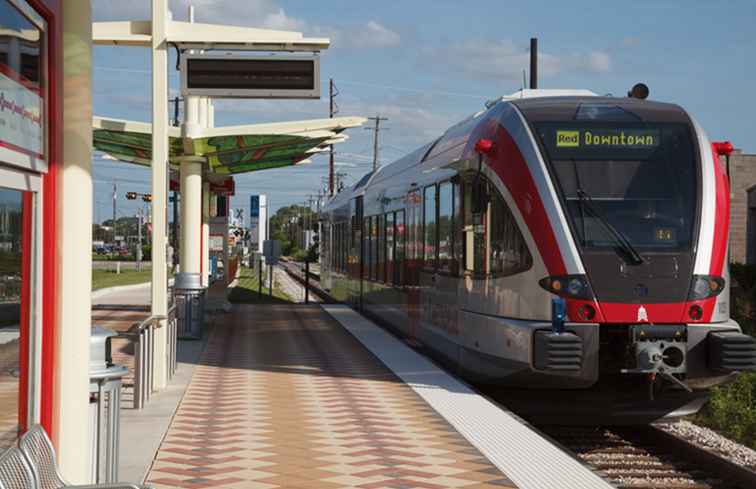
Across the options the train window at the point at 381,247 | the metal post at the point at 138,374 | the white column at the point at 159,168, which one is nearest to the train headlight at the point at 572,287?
the metal post at the point at 138,374

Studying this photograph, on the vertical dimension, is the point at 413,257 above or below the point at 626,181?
below

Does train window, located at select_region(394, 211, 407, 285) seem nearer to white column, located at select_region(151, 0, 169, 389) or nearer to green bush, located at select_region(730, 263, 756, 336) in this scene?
green bush, located at select_region(730, 263, 756, 336)

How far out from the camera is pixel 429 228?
15656mm

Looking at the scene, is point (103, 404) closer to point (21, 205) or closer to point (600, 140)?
point (21, 205)

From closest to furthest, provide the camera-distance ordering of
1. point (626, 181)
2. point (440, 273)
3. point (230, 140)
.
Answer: point (626, 181) → point (440, 273) → point (230, 140)

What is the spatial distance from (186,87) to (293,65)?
1134 millimetres

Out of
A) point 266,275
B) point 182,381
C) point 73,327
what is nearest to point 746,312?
point 182,381

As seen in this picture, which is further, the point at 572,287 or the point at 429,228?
the point at 429,228

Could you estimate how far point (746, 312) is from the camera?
2130 centimetres

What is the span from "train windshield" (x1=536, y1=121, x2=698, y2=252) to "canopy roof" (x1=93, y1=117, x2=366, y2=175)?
6231 mm

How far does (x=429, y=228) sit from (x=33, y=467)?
430 inches

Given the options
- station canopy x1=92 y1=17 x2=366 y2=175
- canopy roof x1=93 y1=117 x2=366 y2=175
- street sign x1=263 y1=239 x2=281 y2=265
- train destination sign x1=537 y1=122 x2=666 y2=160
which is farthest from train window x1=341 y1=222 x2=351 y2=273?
train destination sign x1=537 y1=122 x2=666 y2=160

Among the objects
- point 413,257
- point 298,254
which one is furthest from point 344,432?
point 298,254

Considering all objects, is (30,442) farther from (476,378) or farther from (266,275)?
(266,275)
